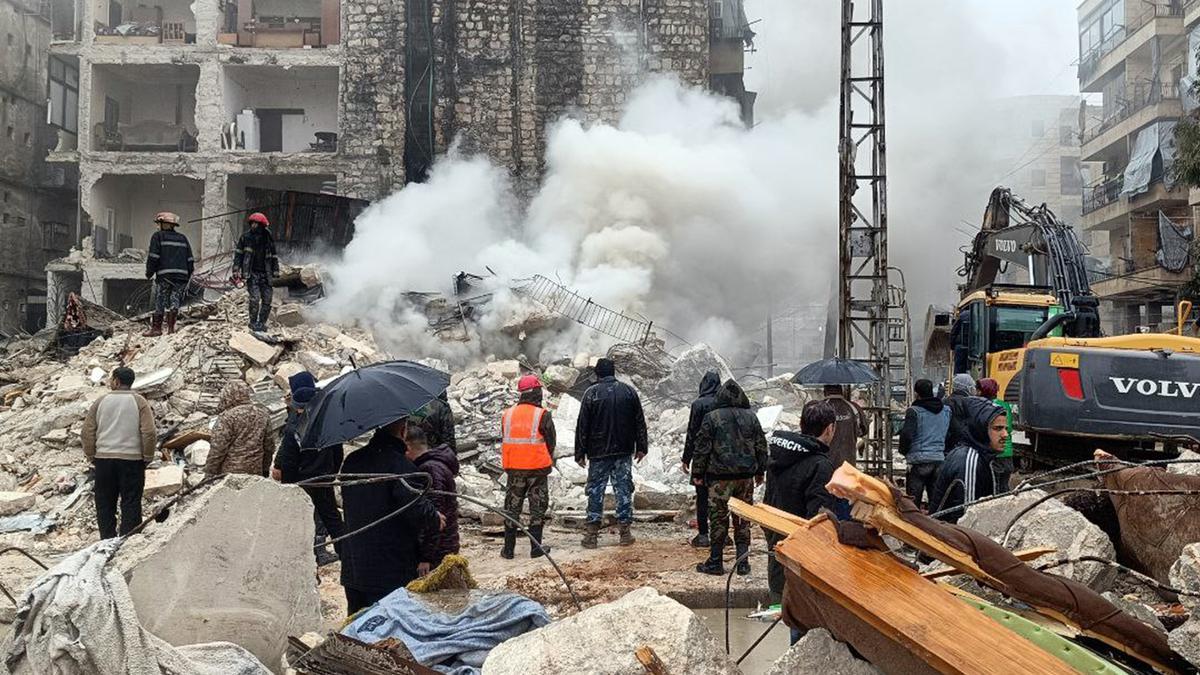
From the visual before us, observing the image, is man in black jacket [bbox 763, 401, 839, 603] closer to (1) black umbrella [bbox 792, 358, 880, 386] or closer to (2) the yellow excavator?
(2) the yellow excavator

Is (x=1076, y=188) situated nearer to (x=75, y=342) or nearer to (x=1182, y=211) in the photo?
(x=1182, y=211)

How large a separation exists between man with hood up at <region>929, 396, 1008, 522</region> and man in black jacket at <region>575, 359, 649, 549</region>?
2.54 m

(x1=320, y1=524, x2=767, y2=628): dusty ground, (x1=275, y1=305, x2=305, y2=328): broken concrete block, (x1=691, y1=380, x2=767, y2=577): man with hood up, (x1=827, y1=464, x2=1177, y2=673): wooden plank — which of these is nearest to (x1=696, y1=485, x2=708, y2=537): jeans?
(x1=320, y1=524, x2=767, y2=628): dusty ground

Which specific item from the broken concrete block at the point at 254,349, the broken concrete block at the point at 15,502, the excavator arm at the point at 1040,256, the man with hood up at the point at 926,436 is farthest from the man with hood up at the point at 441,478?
the broken concrete block at the point at 254,349

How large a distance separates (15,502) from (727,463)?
744 centimetres

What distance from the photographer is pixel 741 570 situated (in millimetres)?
7254

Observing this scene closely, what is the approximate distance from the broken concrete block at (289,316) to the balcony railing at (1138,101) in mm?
24493

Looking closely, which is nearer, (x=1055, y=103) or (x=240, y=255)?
(x=240, y=255)

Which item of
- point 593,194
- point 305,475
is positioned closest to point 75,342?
point 593,194

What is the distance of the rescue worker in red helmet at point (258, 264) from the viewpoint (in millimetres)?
14148

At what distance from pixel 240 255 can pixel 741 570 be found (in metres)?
9.99

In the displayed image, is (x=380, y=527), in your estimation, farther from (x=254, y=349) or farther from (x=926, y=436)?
(x=254, y=349)

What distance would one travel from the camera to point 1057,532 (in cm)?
438

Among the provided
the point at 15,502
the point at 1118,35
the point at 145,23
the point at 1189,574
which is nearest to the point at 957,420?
the point at 1189,574
